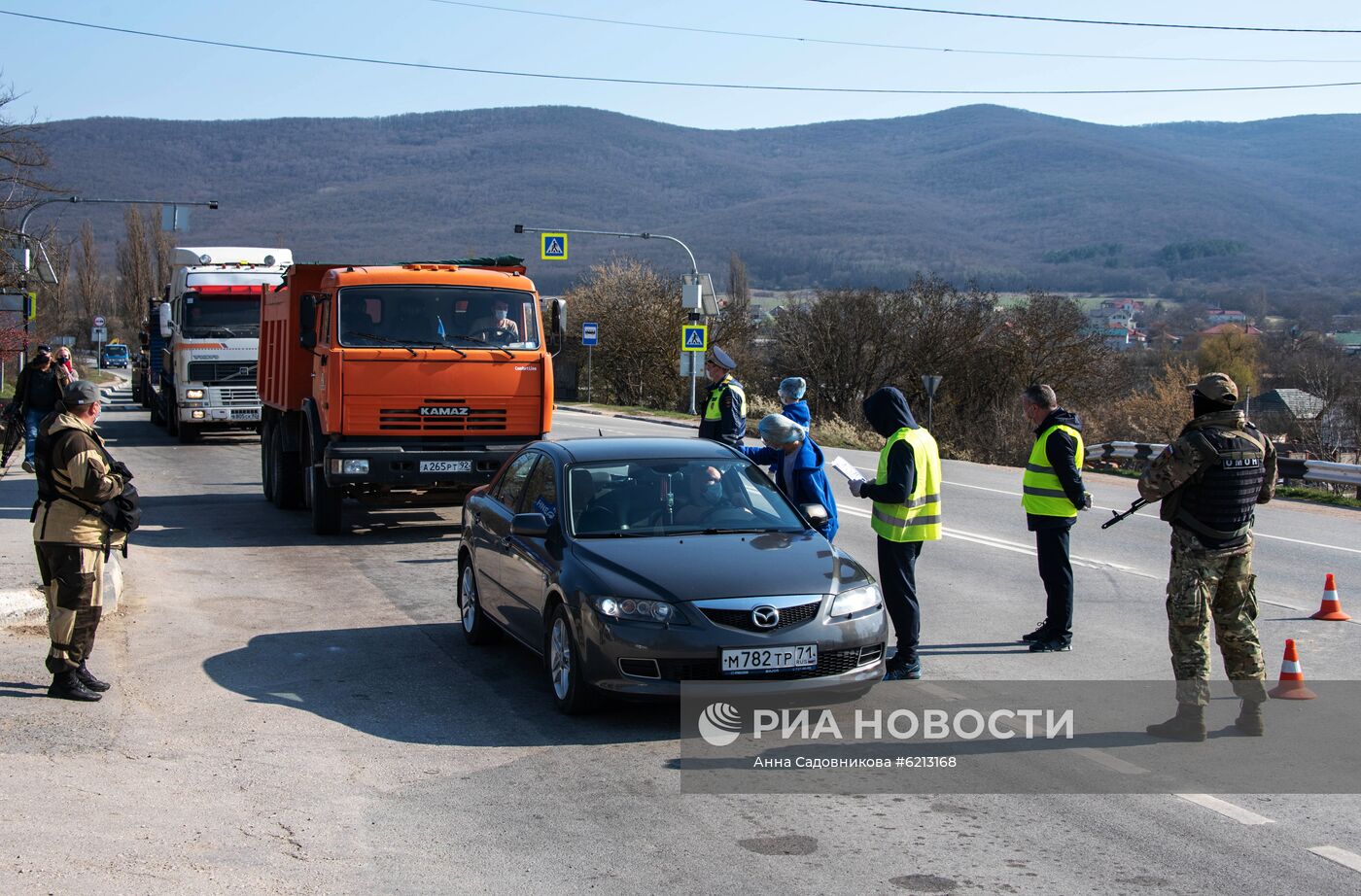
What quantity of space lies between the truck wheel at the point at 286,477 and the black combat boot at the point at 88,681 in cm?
932

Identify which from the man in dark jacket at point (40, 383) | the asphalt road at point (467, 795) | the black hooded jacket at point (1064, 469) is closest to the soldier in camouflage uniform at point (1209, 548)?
the asphalt road at point (467, 795)

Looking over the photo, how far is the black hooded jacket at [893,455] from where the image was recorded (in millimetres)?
8117

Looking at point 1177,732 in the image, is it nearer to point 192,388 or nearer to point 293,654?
point 293,654

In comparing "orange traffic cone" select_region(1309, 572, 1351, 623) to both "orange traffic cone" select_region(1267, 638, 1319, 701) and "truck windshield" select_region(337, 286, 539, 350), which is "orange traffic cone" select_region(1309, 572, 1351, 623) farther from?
"truck windshield" select_region(337, 286, 539, 350)

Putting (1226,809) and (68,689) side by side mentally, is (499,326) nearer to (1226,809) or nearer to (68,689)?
(68,689)

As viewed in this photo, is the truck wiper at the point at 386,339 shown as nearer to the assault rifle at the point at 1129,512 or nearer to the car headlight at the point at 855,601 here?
the assault rifle at the point at 1129,512

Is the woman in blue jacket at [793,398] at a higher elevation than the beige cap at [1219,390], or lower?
lower

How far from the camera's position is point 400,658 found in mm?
9055

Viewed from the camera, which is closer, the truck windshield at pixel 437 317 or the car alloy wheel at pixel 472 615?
the car alloy wheel at pixel 472 615

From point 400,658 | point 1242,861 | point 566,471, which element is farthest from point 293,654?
point 1242,861

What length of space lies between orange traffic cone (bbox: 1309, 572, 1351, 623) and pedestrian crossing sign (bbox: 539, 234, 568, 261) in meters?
35.5

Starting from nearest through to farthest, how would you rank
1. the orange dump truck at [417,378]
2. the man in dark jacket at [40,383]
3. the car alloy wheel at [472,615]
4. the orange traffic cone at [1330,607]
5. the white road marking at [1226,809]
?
the white road marking at [1226,809]
the car alloy wheel at [472,615]
the orange traffic cone at [1330,607]
the orange dump truck at [417,378]
the man in dark jacket at [40,383]

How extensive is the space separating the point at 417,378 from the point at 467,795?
8728 mm

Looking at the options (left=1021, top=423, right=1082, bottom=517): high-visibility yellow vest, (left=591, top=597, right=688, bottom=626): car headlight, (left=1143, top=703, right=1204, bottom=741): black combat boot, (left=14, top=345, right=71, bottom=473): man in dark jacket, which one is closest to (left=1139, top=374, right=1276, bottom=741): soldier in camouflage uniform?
(left=1143, top=703, right=1204, bottom=741): black combat boot
